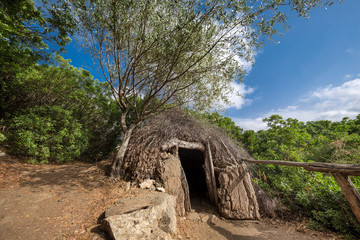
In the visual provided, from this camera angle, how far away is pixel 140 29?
4.65 meters

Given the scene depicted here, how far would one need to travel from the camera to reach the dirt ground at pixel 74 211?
2.49 metres

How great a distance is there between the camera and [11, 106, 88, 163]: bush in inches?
218

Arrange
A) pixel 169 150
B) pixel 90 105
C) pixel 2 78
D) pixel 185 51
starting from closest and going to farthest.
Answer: pixel 185 51, pixel 169 150, pixel 2 78, pixel 90 105

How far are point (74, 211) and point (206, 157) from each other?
5.00 meters

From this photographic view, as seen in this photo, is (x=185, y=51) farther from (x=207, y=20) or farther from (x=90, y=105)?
(x=90, y=105)

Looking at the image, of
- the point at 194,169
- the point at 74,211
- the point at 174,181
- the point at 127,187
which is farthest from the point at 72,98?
the point at 194,169

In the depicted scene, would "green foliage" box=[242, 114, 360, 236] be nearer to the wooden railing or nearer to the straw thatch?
the straw thatch

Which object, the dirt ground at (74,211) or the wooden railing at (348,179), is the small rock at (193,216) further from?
the wooden railing at (348,179)

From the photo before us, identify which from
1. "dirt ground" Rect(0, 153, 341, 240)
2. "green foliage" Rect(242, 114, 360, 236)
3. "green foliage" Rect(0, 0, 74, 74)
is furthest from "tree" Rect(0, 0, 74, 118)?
"green foliage" Rect(242, 114, 360, 236)

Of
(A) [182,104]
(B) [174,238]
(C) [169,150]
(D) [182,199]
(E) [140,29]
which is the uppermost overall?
(E) [140,29]

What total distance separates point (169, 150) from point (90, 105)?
806 centimetres

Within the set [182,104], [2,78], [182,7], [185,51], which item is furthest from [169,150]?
[2,78]

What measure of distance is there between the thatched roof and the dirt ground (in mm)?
A: 808

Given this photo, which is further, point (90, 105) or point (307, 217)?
point (90, 105)
